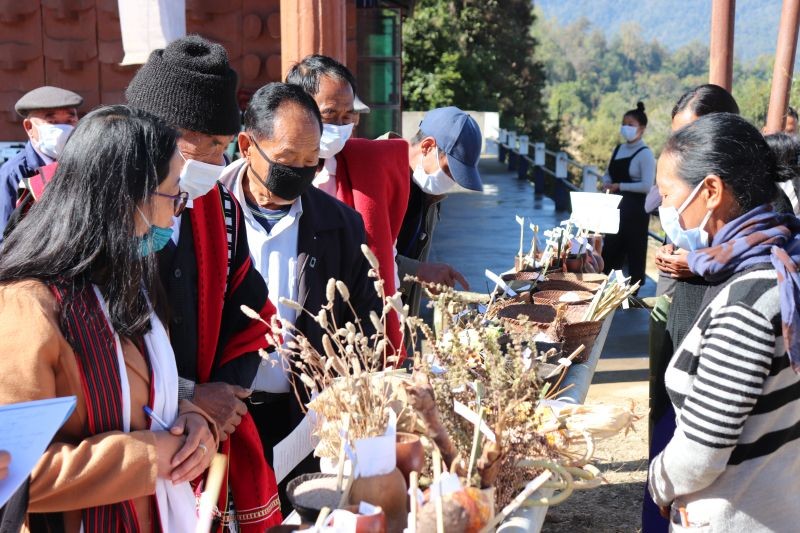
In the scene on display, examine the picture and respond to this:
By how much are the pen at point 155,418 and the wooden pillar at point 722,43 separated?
548cm

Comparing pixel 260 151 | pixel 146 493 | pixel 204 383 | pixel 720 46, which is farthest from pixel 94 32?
pixel 146 493

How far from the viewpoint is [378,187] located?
3.30m

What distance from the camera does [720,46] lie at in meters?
6.29

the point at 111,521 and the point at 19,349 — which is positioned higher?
the point at 19,349

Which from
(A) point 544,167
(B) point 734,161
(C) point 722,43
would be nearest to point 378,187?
(B) point 734,161

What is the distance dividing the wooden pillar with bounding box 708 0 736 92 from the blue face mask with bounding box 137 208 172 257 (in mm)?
5320

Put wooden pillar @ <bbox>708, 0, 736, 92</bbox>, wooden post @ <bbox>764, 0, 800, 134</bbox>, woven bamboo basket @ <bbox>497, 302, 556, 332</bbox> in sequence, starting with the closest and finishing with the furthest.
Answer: woven bamboo basket @ <bbox>497, 302, 556, 332</bbox>, wooden pillar @ <bbox>708, 0, 736, 92</bbox>, wooden post @ <bbox>764, 0, 800, 134</bbox>

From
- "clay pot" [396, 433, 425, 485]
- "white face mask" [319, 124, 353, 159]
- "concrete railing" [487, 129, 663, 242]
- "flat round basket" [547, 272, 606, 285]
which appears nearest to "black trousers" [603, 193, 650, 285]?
"concrete railing" [487, 129, 663, 242]

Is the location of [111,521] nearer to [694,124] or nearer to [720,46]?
[694,124]

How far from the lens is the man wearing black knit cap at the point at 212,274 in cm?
218

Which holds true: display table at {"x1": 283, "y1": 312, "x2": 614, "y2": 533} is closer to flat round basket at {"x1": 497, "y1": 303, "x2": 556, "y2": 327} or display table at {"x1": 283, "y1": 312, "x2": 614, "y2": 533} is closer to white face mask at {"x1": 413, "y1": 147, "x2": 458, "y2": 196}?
flat round basket at {"x1": 497, "y1": 303, "x2": 556, "y2": 327}

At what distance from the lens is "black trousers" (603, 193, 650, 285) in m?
8.14

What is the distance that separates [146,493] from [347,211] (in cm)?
130

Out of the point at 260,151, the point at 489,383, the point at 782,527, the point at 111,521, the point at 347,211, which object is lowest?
the point at 782,527
